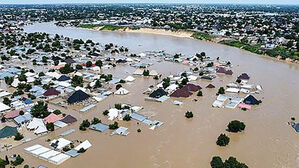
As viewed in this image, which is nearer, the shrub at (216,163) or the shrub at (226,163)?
the shrub at (226,163)

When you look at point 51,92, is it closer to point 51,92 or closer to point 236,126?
point 51,92

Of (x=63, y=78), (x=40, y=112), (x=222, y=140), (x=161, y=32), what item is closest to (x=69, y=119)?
(x=40, y=112)

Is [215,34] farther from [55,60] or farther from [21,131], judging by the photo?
[21,131]

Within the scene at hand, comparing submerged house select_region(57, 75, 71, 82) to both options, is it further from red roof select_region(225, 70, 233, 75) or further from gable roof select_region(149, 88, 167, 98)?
red roof select_region(225, 70, 233, 75)

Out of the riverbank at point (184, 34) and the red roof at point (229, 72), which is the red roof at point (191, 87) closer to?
the red roof at point (229, 72)

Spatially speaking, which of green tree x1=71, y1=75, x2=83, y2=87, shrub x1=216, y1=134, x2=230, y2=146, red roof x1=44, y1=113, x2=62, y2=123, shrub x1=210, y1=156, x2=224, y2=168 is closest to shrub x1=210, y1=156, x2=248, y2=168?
shrub x1=210, y1=156, x2=224, y2=168

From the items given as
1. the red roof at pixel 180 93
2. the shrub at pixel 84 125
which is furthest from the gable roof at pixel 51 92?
the red roof at pixel 180 93

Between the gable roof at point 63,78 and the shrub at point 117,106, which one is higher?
the shrub at point 117,106
